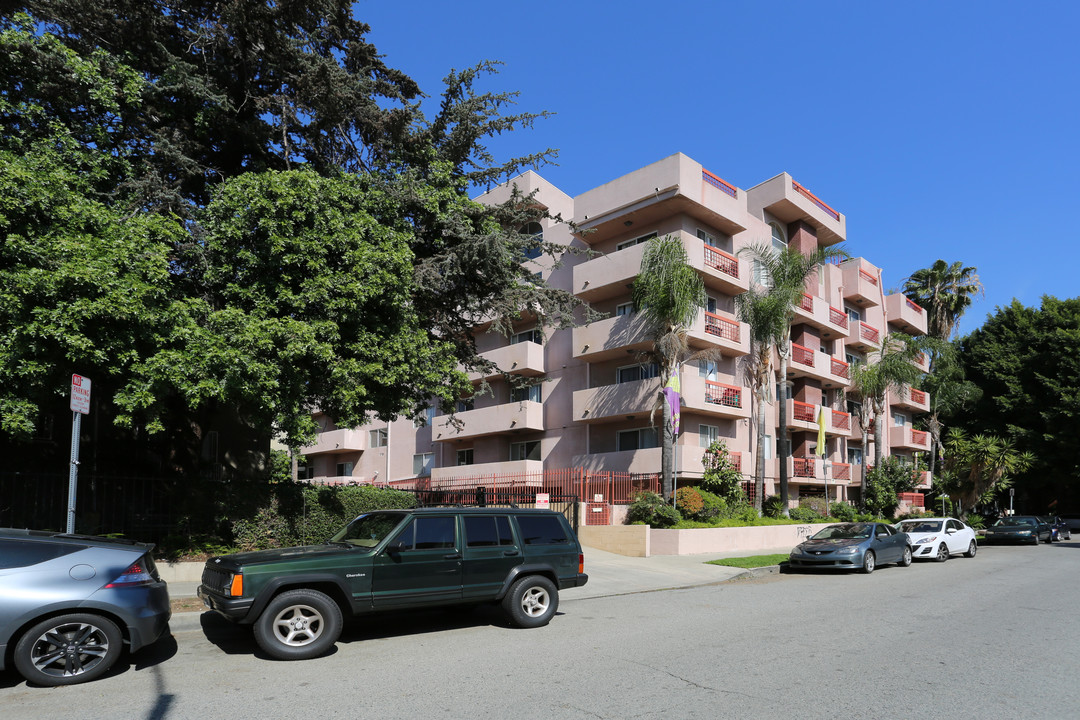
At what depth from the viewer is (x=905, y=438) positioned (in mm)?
42062

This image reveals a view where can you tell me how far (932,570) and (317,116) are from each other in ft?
61.4

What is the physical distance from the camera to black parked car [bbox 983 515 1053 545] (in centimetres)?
3038

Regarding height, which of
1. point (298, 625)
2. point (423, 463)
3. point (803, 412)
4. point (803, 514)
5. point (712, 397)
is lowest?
point (803, 514)

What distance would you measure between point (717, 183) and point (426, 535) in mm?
23531

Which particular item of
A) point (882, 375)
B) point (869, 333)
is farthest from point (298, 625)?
point (869, 333)

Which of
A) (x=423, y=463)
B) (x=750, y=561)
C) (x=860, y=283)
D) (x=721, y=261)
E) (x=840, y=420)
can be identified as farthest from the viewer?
(x=860, y=283)

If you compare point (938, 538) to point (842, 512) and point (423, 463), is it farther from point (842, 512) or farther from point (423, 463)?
point (423, 463)

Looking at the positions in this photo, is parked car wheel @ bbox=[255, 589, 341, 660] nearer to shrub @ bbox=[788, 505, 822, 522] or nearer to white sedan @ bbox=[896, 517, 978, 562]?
white sedan @ bbox=[896, 517, 978, 562]

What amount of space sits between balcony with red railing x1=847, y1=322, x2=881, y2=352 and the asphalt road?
93.3ft

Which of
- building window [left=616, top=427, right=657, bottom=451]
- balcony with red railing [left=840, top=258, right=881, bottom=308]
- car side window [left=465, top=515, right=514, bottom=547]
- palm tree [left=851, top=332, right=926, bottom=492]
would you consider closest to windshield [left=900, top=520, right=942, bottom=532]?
building window [left=616, top=427, right=657, bottom=451]

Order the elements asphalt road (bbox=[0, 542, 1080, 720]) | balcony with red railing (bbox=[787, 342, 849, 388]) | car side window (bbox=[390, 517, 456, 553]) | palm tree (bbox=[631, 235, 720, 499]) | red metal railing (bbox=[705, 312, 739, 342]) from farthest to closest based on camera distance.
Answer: balcony with red railing (bbox=[787, 342, 849, 388]) < red metal railing (bbox=[705, 312, 739, 342]) < palm tree (bbox=[631, 235, 720, 499]) < car side window (bbox=[390, 517, 456, 553]) < asphalt road (bbox=[0, 542, 1080, 720])

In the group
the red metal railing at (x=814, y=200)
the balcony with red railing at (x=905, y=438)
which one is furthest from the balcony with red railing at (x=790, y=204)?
the balcony with red railing at (x=905, y=438)

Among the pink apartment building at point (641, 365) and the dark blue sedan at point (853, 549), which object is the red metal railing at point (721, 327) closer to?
the pink apartment building at point (641, 365)

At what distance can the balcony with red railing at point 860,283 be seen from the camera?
39062 mm
